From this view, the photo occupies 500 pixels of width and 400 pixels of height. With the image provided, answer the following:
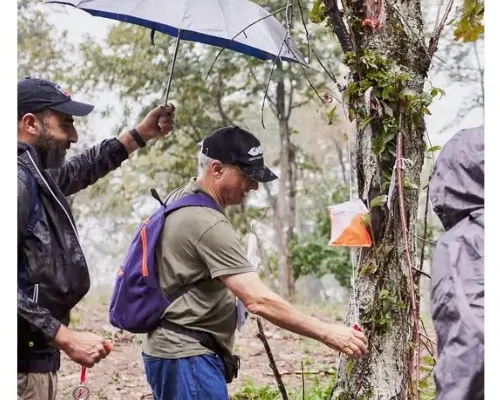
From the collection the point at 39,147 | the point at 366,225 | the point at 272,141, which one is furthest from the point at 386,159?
the point at 272,141

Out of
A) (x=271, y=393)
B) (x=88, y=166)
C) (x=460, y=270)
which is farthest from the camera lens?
(x=271, y=393)

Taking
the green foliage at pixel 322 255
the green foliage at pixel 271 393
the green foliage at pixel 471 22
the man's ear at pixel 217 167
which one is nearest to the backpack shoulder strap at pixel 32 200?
the man's ear at pixel 217 167

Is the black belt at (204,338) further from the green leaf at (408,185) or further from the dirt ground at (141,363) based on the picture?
the dirt ground at (141,363)

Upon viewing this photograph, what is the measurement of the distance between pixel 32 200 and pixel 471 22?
1.76 metres

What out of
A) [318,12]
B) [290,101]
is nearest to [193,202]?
[318,12]

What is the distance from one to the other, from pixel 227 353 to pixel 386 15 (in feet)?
4.56

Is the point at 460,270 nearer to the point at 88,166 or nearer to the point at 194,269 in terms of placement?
the point at 194,269

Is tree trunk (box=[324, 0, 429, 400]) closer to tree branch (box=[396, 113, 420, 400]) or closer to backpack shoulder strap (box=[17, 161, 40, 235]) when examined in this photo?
tree branch (box=[396, 113, 420, 400])

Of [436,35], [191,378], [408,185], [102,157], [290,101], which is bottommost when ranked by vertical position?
[191,378]

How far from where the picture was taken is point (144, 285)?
235cm

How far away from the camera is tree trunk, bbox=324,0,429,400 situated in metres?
2.63

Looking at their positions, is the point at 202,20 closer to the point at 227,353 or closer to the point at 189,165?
the point at 227,353

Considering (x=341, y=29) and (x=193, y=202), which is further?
(x=341, y=29)

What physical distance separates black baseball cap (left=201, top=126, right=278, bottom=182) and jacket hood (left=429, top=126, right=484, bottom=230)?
0.76 metres
